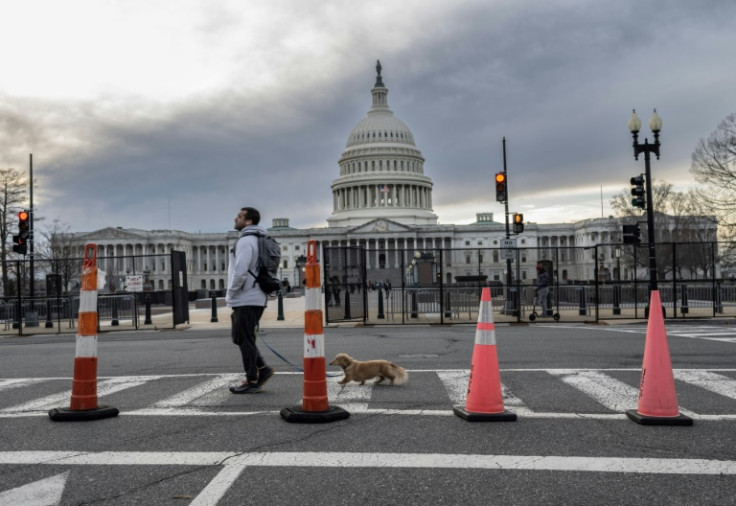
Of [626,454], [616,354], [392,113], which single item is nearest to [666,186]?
[616,354]

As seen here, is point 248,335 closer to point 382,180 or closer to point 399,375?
point 399,375

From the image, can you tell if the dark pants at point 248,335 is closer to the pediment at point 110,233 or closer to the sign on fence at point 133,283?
the sign on fence at point 133,283

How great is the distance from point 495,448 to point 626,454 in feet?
2.94

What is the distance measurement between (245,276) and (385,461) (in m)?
3.61

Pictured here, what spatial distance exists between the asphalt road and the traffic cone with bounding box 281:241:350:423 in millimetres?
109

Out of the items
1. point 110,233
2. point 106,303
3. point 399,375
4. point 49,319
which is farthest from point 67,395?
point 110,233

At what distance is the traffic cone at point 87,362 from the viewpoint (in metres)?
6.40

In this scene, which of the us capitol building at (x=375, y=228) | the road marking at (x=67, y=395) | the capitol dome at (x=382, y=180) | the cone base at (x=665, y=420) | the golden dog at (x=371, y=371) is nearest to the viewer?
the cone base at (x=665, y=420)

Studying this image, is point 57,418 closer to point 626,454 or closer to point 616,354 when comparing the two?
point 626,454

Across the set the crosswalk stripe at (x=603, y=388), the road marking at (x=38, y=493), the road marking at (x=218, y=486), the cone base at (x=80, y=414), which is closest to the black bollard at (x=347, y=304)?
the crosswalk stripe at (x=603, y=388)

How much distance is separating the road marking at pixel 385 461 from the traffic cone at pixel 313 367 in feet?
3.57

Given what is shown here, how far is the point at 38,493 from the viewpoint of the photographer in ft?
13.6

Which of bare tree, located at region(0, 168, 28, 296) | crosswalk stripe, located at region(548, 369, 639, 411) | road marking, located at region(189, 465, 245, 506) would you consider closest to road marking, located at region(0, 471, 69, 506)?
road marking, located at region(189, 465, 245, 506)

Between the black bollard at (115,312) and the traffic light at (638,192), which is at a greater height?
the traffic light at (638,192)
